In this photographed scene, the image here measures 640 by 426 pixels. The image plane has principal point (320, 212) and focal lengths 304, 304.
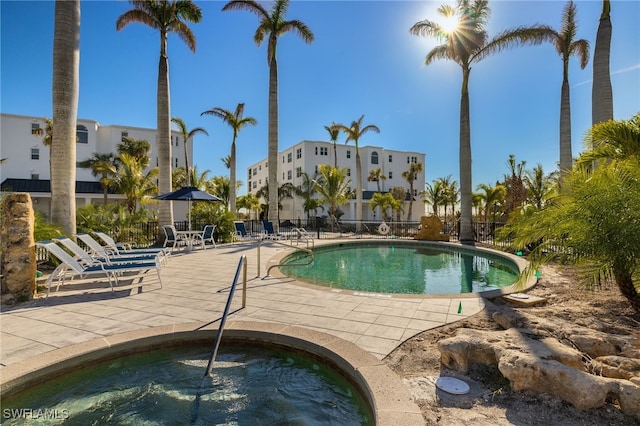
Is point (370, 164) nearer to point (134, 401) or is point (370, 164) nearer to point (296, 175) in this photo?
point (296, 175)

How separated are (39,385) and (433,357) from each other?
4.05 m

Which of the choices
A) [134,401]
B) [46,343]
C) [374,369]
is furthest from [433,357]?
[46,343]

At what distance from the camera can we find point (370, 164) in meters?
42.5

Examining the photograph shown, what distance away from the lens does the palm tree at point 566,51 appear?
1494 centimetres

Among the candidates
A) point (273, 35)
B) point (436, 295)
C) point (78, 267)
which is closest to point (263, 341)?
point (436, 295)

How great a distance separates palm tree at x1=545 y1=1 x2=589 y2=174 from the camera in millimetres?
14938

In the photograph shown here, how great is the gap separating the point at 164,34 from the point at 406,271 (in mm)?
14196

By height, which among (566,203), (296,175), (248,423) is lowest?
(248,423)

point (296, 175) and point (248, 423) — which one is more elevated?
point (296, 175)

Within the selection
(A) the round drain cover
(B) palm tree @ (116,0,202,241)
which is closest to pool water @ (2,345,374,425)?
(A) the round drain cover

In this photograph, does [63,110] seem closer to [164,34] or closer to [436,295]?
[164,34]

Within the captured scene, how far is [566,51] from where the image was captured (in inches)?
603

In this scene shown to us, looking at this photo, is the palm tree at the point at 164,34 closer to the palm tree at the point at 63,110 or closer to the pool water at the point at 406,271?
the palm tree at the point at 63,110

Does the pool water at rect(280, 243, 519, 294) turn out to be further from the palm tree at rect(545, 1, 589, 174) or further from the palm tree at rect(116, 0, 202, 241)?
the palm tree at rect(545, 1, 589, 174)
